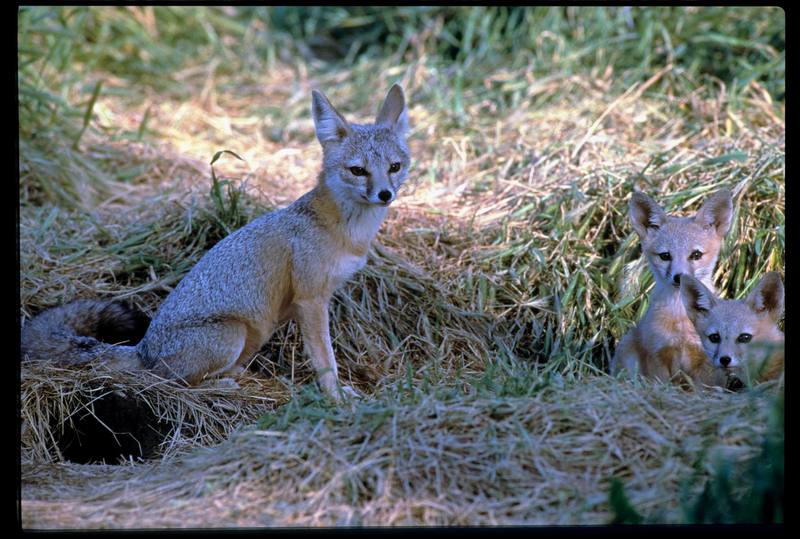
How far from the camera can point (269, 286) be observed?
5234mm

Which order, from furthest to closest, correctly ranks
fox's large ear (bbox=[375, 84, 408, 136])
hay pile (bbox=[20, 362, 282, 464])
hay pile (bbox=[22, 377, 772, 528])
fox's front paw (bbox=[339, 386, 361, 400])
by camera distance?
A: fox's large ear (bbox=[375, 84, 408, 136]), hay pile (bbox=[20, 362, 282, 464]), fox's front paw (bbox=[339, 386, 361, 400]), hay pile (bbox=[22, 377, 772, 528])

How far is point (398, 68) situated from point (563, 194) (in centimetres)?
337

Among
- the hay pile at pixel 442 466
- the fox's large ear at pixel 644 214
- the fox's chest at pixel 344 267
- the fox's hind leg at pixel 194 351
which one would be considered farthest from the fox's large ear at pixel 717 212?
the fox's hind leg at pixel 194 351

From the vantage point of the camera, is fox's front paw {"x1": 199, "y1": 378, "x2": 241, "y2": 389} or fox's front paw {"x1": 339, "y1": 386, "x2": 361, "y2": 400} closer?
fox's front paw {"x1": 339, "y1": 386, "x2": 361, "y2": 400}

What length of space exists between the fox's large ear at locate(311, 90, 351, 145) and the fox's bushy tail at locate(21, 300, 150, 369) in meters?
1.57

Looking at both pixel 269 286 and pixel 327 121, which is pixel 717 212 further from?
pixel 269 286

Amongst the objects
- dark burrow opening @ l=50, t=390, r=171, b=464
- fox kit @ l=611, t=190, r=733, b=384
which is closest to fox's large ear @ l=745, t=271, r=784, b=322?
fox kit @ l=611, t=190, r=733, b=384

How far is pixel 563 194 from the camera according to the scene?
6508mm

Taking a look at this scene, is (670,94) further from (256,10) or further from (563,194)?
(256,10)

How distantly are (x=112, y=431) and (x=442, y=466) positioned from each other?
213 cm

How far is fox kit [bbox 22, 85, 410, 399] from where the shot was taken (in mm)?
5109

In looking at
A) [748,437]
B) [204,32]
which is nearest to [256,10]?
[204,32]

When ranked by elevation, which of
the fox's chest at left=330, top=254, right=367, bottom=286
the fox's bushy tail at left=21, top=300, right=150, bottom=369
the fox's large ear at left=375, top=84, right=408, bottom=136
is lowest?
the fox's bushy tail at left=21, top=300, right=150, bottom=369

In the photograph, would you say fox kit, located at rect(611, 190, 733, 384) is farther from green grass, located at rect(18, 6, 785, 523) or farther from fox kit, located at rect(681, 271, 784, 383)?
green grass, located at rect(18, 6, 785, 523)
